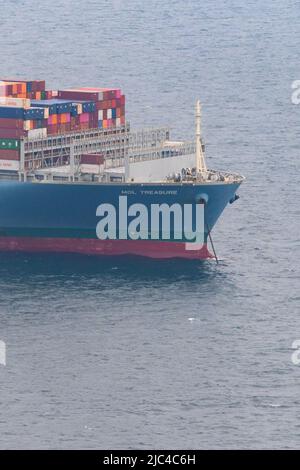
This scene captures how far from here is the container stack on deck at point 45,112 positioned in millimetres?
176375

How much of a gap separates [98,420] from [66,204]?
44.8m

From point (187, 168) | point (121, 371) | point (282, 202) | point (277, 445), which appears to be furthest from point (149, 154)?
point (277, 445)

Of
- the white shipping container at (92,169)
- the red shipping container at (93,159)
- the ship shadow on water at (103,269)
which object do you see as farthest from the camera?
the red shipping container at (93,159)

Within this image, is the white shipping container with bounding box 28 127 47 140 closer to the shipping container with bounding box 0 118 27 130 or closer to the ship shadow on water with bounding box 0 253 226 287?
the shipping container with bounding box 0 118 27 130

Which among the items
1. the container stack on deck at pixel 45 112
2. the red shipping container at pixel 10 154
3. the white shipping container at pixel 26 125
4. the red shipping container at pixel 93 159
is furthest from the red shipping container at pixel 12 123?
the red shipping container at pixel 93 159

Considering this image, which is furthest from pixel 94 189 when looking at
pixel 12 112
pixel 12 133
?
pixel 12 112

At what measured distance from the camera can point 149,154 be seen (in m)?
181

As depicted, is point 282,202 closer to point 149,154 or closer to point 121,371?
point 149,154

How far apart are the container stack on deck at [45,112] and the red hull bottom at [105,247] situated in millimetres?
6673

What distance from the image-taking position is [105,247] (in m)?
174

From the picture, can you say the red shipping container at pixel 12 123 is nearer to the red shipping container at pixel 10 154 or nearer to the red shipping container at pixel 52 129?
the red shipping container at pixel 10 154

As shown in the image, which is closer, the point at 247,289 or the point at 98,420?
the point at 98,420

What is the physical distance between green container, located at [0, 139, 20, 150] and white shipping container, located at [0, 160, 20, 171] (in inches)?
44.8

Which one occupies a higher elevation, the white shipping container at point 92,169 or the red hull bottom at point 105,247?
the white shipping container at point 92,169
